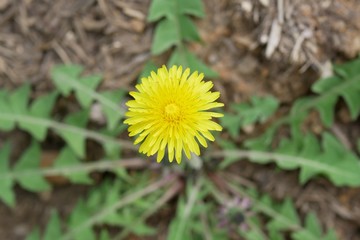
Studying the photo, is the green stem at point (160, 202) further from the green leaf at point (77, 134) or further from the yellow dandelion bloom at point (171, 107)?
the yellow dandelion bloom at point (171, 107)

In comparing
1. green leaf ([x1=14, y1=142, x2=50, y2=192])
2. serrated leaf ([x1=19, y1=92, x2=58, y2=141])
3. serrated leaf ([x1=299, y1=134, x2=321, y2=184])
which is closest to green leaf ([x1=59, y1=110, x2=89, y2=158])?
serrated leaf ([x1=19, y1=92, x2=58, y2=141])

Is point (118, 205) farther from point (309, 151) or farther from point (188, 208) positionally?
point (309, 151)

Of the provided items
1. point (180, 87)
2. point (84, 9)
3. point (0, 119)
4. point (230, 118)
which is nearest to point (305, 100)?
point (230, 118)

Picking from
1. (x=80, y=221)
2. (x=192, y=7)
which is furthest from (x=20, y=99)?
(x=192, y=7)

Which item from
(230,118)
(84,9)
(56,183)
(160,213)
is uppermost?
(84,9)

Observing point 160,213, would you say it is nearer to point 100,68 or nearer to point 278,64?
point 100,68
